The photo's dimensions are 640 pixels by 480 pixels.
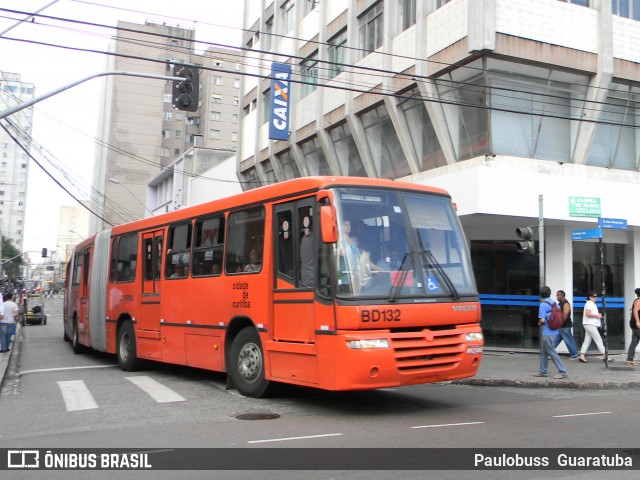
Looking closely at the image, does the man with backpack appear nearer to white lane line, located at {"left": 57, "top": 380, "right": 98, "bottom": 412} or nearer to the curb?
the curb

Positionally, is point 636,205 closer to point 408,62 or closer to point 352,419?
point 408,62

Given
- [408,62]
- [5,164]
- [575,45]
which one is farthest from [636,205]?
[5,164]

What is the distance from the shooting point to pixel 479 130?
55.2 feet

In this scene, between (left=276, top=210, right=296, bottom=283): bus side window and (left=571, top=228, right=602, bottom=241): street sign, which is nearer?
(left=276, top=210, right=296, bottom=283): bus side window

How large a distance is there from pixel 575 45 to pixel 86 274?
1463 centimetres

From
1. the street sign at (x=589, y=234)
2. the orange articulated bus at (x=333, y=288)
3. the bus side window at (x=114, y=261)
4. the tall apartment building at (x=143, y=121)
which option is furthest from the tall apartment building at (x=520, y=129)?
the tall apartment building at (x=143, y=121)

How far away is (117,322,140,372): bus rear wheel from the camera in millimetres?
13195

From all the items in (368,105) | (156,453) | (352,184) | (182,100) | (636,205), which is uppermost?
(368,105)

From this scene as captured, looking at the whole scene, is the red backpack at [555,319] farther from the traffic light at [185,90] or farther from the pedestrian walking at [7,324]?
the pedestrian walking at [7,324]

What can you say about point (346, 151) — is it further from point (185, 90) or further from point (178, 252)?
point (178, 252)

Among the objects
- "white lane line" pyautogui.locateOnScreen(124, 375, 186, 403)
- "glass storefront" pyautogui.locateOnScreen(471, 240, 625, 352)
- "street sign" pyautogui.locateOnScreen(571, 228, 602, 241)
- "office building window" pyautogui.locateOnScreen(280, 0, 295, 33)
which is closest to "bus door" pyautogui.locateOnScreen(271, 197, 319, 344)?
"white lane line" pyautogui.locateOnScreen(124, 375, 186, 403)

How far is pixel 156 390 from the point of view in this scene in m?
10.5

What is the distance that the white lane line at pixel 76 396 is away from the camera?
356 inches

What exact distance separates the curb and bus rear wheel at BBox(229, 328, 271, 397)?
457 centimetres
